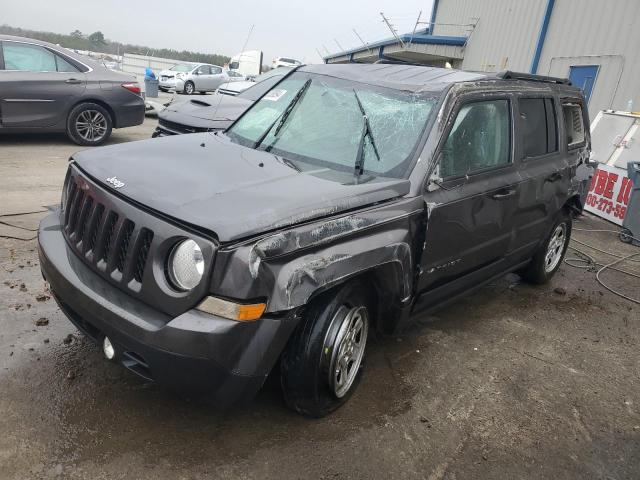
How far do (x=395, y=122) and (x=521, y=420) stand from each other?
1.95 meters

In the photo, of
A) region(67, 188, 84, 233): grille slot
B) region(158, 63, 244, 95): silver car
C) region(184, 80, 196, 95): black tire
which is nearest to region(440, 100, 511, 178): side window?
region(67, 188, 84, 233): grille slot

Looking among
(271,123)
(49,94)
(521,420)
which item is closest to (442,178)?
(271,123)

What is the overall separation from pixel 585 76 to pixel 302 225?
1190cm

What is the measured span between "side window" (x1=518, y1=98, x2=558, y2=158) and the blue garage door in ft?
27.8

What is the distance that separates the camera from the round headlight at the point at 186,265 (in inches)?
90.5

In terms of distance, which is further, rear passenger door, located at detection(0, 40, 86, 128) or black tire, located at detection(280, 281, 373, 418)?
rear passenger door, located at detection(0, 40, 86, 128)

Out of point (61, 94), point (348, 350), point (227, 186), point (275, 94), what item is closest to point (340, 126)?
point (275, 94)

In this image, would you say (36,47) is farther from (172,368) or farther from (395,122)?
(172,368)

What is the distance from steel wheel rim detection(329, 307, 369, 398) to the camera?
8.87 feet

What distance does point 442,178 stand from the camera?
3.19 meters

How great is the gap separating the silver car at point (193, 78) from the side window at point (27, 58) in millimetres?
18042

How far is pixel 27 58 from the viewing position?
328 inches

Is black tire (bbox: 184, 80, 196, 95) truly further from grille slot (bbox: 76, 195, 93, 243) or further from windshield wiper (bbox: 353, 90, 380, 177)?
grille slot (bbox: 76, 195, 93, 243)

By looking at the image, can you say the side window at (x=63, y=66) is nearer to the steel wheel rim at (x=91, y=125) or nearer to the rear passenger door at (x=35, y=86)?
the rear passenger door at (x=35, y=86)
